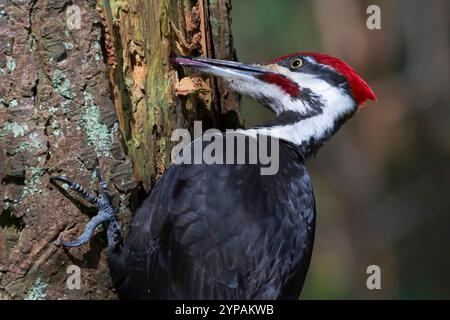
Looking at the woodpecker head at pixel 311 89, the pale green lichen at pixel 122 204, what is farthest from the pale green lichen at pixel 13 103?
the woodpecker head at pixel 311 89

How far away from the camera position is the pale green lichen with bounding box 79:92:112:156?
2.77 m

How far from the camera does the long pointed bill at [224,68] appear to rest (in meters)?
3.19

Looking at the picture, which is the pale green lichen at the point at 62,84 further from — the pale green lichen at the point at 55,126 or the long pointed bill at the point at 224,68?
the long pointed bill at the point at 224,68

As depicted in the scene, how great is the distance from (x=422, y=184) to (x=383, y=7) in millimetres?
1882

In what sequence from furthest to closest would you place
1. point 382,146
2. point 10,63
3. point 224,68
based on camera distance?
point 382,146 < point 224,68 < point 10,63

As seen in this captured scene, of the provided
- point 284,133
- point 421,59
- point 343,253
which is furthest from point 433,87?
point 284,133

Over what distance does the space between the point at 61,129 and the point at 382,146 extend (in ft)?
17.5

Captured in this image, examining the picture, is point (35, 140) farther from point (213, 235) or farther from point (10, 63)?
point (213, 235)

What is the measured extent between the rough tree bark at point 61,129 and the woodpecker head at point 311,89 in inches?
29.8

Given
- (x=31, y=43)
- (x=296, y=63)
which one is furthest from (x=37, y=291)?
(x=296, y=63)

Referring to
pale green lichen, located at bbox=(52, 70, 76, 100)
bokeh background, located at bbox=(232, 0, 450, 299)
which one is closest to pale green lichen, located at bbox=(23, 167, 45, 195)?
pale green lichen, located at bbox=(52, 70, 76, 100)

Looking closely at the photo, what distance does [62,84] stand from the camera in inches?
108

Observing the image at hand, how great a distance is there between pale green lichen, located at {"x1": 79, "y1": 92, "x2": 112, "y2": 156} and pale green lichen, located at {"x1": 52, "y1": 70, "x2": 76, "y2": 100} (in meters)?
0.05

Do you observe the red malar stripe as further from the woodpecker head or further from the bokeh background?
the bokeh background
